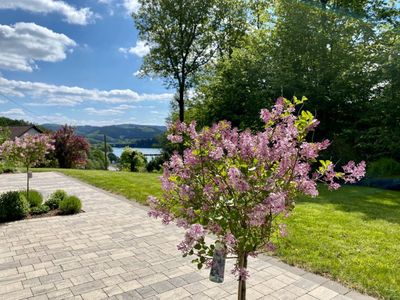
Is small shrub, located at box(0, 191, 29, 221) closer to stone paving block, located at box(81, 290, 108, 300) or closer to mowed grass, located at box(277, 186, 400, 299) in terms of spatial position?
stone paving block, located at box(81, 290, 108, 300)

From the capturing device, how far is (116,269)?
4777 millimetres

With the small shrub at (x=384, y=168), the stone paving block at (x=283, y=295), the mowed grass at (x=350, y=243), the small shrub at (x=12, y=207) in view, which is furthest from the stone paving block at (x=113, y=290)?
the small shrub at (x=384, y=168)

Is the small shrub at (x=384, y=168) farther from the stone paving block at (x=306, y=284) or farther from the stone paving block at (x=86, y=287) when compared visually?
the stone paving block at (x=86, y=287)

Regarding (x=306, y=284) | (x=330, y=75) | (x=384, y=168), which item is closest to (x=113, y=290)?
(x=306, y=284)

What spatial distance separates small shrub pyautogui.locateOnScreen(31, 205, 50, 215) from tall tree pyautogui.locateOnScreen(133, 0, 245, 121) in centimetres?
1629

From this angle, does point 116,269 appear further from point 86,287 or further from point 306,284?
point 306,284

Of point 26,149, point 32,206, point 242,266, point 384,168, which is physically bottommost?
point 32,206

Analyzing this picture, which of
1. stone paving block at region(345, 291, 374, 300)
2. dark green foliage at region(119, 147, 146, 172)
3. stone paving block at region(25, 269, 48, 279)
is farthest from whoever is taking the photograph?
dark green foliage at region(119, 147, 146, 172)

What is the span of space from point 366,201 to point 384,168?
426 cm

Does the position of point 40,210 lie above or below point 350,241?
below

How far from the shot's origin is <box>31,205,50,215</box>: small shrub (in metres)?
8.15

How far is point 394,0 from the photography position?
19766mm

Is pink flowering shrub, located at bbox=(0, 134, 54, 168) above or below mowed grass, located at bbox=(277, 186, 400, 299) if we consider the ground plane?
above

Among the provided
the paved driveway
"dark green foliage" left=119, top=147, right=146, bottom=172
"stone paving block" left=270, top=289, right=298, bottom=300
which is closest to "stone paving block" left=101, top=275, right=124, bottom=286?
the paved driveway
